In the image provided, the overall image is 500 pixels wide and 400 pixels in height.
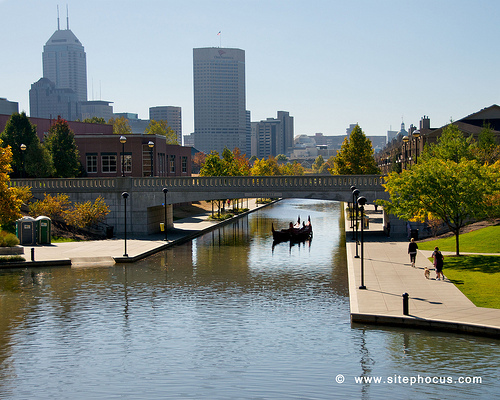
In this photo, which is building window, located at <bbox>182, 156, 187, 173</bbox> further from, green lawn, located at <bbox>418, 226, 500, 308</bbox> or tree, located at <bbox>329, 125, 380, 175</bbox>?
green lawn, located at <bbox>418, 226, 500, 308</bbox>

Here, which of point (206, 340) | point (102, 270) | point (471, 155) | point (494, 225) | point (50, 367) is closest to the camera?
point (50, 367)

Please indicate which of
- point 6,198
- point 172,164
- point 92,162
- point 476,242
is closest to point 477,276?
point 476,242

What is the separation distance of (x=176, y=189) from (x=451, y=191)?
89.9 ft

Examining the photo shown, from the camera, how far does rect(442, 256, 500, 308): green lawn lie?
82.7 ft

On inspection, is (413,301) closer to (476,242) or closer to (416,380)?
(416,380)

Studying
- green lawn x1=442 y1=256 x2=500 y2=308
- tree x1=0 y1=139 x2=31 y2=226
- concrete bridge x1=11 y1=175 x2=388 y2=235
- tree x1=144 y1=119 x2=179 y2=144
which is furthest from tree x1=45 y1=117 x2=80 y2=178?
tree x1=144 y1=119 x2=179 y2=144

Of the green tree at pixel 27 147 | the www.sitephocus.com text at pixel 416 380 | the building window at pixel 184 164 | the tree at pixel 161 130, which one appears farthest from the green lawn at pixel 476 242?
the tree at pixel 161 130

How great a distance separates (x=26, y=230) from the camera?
47.6 metres

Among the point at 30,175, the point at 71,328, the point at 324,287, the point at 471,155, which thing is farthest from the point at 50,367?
the point at 30,175

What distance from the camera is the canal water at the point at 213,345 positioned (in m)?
17.4

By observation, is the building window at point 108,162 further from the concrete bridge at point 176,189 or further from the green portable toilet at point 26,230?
the green portable toilet at point 26,230

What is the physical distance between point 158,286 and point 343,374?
1625 centimetres

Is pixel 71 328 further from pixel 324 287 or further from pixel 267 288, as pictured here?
pixel 324 287

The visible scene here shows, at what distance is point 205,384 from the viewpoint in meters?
17.8
